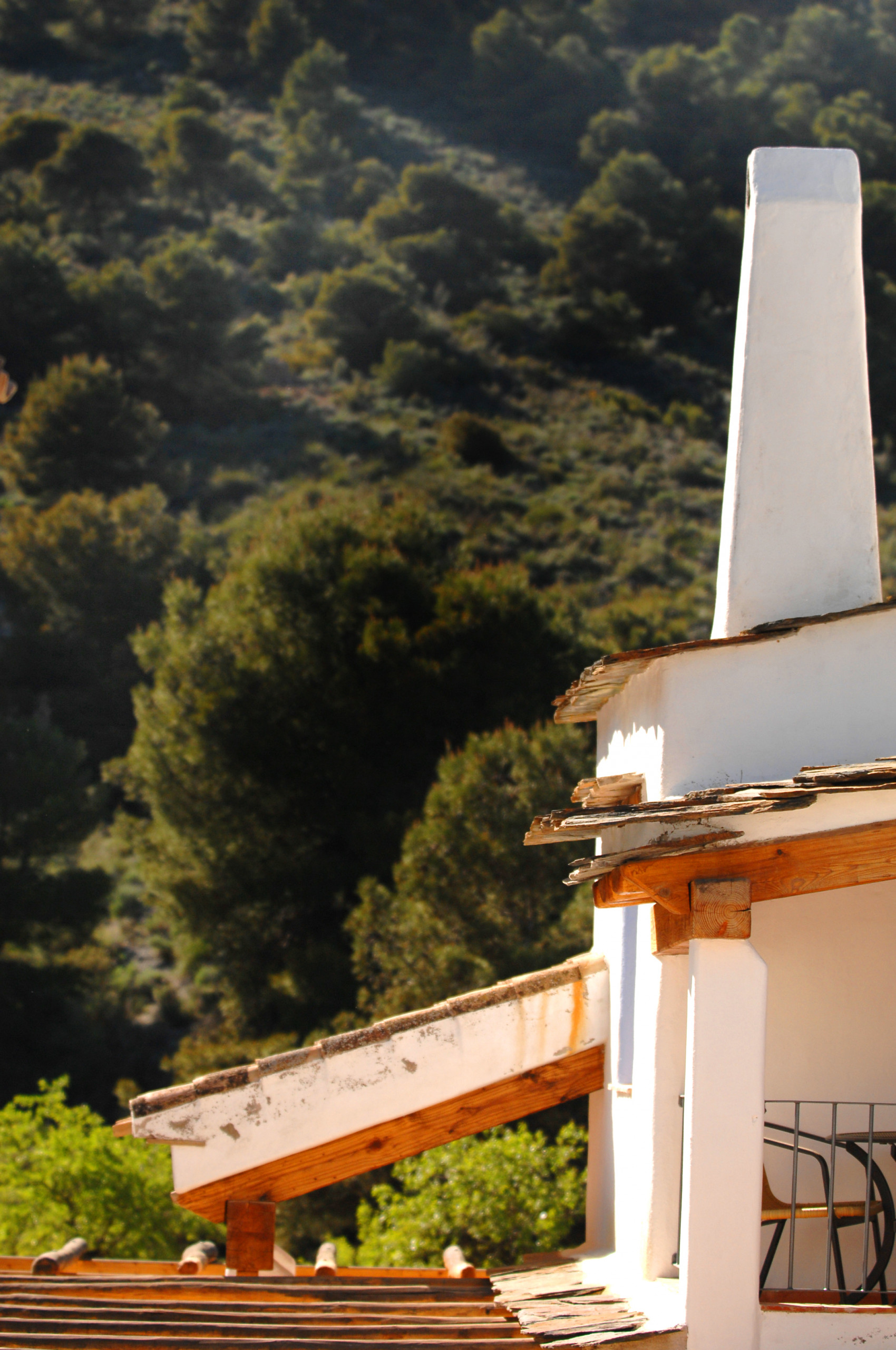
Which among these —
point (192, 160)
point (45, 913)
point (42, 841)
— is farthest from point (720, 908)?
point (192, 160)

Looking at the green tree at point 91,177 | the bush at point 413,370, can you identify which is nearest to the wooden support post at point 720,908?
the bush at point 413,370

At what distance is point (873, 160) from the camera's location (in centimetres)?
4300

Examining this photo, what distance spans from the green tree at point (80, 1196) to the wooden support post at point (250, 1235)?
611 cm

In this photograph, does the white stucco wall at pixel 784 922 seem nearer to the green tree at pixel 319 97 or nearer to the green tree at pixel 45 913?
the green tree at pixel 45 913

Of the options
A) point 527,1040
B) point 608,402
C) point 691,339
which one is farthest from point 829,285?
point 691,339

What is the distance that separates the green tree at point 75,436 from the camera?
36375mm

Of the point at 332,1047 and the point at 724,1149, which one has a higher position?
the point at 332,1047

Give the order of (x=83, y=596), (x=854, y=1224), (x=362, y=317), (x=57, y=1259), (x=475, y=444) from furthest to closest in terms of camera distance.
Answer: (x=362, y=317) < (x=475, y=444) < (x=83, y=596) < (x=57, y=1259) < (x=854, y=1224)

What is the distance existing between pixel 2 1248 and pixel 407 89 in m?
63.2

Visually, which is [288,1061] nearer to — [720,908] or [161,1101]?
[161,1101]

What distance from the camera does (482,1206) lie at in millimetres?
11383

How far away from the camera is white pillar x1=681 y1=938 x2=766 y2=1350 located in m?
3.85

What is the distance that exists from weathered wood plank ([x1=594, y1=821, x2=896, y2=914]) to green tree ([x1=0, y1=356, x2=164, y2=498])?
34.5 m

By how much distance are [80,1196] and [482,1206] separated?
148 inches
